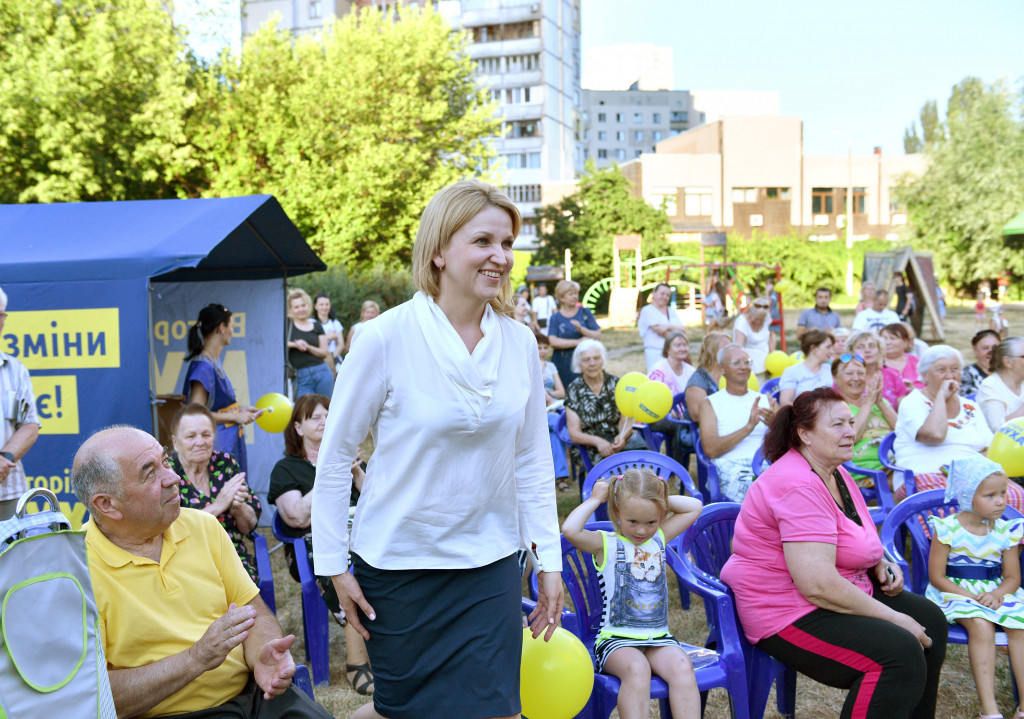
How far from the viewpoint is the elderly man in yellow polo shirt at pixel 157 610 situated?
2.11m

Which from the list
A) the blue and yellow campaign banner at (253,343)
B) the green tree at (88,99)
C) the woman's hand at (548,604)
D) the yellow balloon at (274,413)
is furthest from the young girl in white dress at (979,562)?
the green tree at (88,99)

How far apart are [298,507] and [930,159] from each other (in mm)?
35821

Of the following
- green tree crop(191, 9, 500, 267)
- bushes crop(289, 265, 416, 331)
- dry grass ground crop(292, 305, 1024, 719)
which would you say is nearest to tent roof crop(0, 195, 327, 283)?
dry grass ground crop(292, 305, 1024, 719)

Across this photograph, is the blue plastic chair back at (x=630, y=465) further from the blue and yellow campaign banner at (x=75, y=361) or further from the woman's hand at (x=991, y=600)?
the blue and yellow campaign banner at (x=75, y=361)

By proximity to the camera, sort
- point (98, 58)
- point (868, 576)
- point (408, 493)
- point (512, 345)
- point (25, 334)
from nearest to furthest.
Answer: point (408, 493), point (512, 345), point (868, 576), point (25, 334), point (98, 58)

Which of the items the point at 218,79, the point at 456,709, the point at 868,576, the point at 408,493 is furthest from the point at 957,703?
the point at 218,79

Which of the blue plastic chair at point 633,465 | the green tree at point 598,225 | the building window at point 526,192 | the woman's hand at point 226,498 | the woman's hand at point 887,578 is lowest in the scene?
the woman's hand at point 887,578

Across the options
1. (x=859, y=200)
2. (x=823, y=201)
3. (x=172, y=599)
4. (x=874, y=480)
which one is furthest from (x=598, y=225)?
(x=172, y=599)

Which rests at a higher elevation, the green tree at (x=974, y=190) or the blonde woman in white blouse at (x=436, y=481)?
the green tree at (x=974, y=190)

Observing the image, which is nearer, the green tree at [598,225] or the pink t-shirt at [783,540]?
the pink t-shirt at [783,540]

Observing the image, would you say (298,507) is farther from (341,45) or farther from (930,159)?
(930,159)

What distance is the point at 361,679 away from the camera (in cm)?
371

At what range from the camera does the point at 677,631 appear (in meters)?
4.18

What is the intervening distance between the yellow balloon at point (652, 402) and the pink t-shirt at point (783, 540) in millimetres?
2395
